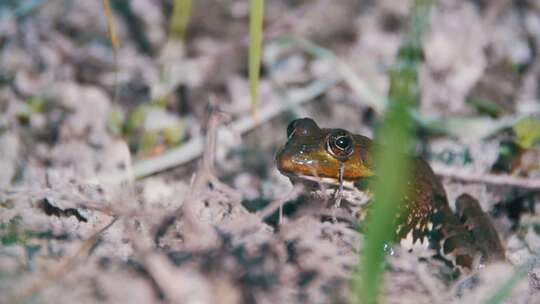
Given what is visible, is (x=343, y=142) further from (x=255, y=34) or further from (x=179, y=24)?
(x=179, y=24)

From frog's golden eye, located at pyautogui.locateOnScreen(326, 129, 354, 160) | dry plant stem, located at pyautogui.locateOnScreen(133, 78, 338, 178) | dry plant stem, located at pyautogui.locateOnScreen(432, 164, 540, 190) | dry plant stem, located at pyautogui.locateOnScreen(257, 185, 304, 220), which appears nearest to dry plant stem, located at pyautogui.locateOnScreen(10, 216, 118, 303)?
dry plant stem, located at pyautogui.locateOnScreen(257, 185, 304, 220)

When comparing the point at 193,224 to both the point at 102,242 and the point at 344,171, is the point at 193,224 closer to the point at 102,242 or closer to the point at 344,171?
the point at 102,242

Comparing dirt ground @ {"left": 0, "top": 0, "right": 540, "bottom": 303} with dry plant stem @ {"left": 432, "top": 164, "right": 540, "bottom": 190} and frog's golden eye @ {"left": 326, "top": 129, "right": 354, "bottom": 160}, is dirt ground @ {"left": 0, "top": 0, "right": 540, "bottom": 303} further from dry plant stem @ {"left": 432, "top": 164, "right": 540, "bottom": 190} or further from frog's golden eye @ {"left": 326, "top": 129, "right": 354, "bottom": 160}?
frog's golden eye @ {"left": 326, "top": 129, "right": 354, "bottom": 160}

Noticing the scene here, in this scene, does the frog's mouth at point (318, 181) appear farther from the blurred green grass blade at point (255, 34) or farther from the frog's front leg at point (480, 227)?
the frog's front leg at point (480, 227)

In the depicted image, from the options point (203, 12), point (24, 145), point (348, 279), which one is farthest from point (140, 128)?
point (348, 279)

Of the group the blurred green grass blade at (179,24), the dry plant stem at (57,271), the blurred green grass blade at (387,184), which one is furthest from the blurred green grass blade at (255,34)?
the blurred green grass blade at (179,24)
